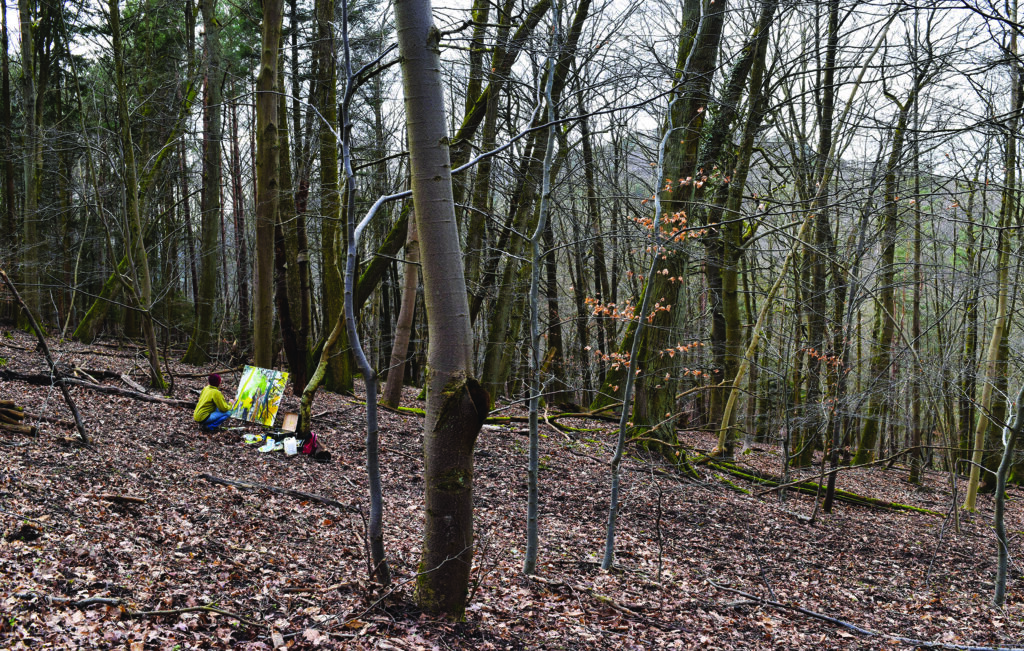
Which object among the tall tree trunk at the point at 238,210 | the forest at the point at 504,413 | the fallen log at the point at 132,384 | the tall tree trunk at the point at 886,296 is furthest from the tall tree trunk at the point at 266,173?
the tall tree trunk at the point at 238,210

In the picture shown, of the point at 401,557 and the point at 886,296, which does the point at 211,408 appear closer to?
the point at 401,557

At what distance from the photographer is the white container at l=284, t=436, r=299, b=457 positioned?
7.59 metres

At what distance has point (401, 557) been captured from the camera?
4.89 meters

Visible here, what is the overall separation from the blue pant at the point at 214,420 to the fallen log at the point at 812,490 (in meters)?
7.27

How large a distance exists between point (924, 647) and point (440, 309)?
4.52 metres

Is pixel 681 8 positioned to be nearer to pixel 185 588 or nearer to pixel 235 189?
pixel 185 588

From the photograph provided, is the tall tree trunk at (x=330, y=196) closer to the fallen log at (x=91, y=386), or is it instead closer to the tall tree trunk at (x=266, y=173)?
the tall tree trunk at (x=266, y=173)

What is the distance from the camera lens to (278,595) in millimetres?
3953

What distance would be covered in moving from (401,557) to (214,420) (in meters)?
4.17

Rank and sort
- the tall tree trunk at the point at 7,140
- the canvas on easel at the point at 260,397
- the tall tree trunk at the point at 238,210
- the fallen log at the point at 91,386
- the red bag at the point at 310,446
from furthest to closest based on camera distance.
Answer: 1. the tall tree trunk at the point at 238,210
2. the tall tree trunk at the point at 7,140
3. the canvas on easel at the point at 260,397
4. the fallen log at the point at 91,386
5. the red bag at the point at 310,446

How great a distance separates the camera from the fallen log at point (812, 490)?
9820 mm

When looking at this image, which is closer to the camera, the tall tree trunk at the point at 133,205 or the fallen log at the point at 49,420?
the fallen log at the point at 49,420

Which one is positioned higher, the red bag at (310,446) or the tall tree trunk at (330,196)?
the tall tree trunk at (330,196)

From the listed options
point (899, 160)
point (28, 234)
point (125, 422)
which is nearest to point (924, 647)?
point (899, 160)
